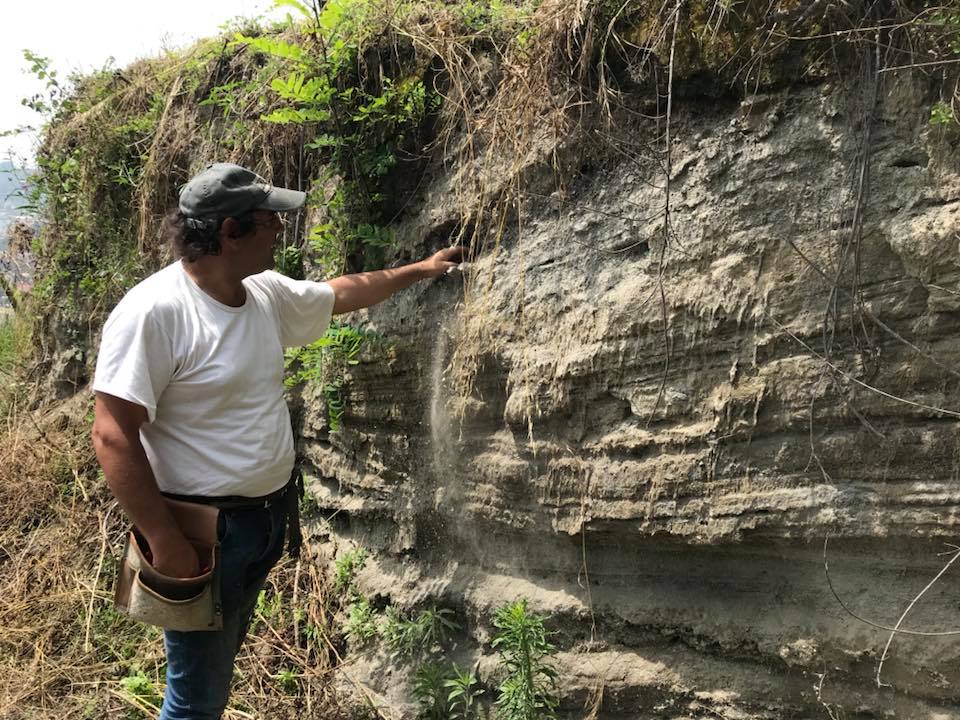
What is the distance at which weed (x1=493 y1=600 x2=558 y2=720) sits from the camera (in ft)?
9.54

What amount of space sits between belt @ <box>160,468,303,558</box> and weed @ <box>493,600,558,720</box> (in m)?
0.89

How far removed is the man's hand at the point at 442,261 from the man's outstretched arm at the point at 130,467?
4.52 feet

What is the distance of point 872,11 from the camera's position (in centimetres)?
232

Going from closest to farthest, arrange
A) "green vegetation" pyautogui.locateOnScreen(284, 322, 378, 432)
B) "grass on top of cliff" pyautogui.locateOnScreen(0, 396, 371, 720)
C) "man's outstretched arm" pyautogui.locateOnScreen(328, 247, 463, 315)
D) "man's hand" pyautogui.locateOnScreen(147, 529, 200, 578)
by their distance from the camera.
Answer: "man's hand" pyautogui.locateOnScreen(147, 529, 200, 578) < "man's outstretched arm" pyautogui.locateOnScreen(328, 247, 463, 315) < "green vegetation" pyautogui.locateOnScreen(284, 322, 378, 432) < "grass on top of cliff" pyautogui.locateOnScreen(0, 396, 371, 720)

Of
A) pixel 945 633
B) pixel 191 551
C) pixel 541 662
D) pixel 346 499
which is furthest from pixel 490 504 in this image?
pixel 945 633

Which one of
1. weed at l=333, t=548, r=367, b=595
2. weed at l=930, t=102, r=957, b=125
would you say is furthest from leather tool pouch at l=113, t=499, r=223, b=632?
weed at l=930, t=102, r=957, b=125

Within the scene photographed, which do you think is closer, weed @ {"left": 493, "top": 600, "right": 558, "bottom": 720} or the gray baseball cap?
the gray baseball cap

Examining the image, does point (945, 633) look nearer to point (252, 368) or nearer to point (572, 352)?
point (572, 352)

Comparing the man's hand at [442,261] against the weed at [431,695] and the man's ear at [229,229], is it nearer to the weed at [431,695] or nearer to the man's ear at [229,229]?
the man's ear at [229,229]

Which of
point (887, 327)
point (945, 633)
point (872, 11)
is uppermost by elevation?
point (872, 11)

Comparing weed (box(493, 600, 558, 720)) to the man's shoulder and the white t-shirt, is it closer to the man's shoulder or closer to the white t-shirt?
the white t-shirt

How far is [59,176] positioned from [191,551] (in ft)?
17.4

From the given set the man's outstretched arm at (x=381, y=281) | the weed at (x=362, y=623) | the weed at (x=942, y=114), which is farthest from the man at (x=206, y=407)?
the weed at (x=942, y=114)

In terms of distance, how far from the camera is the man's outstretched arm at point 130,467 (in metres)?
2.17
